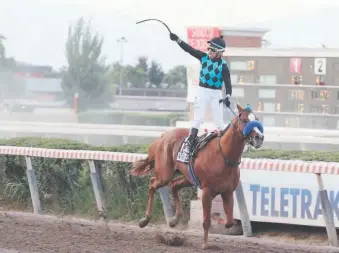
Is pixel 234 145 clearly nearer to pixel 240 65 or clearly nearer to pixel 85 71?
pixel 240 65

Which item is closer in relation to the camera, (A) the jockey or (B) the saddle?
(B) the saddle

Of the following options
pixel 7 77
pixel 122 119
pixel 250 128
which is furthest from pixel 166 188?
pixel 7 77

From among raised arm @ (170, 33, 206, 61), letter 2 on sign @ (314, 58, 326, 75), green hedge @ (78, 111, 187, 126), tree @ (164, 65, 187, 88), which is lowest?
green hedge @ (78, 111, 187, 126)

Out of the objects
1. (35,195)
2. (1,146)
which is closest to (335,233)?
(35,195)

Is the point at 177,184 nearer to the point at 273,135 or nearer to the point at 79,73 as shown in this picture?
the point at 273,135

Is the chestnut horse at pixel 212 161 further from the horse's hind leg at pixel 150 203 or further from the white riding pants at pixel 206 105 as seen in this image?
the white riding pants at pixel 206 105

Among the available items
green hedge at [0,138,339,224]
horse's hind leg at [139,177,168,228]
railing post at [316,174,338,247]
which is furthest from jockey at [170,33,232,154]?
green hedge at [0,138,339,224]

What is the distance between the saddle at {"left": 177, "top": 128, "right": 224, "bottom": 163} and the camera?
8.58m

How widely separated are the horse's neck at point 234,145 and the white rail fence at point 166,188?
893 mm

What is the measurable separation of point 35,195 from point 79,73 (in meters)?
47.6

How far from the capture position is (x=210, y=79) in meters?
8.80

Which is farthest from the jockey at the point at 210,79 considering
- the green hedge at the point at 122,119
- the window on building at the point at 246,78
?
the green hedge at the point at 122,119

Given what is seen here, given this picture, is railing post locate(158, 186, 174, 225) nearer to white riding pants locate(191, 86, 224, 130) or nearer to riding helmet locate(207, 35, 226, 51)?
white riding pants locate(191, 86, 224, 130)

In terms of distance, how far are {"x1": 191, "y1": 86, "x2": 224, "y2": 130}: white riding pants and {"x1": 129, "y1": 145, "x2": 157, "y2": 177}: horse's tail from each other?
0.89 m
